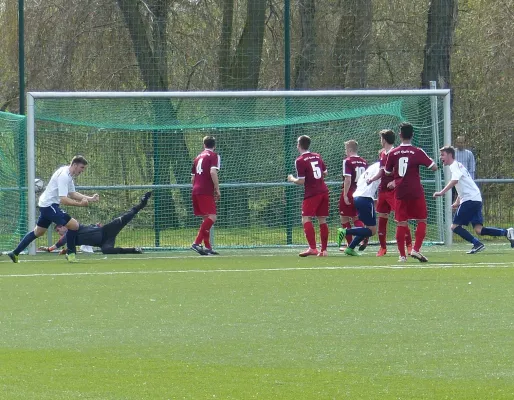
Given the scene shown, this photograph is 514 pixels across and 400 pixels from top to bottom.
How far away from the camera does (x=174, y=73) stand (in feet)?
80.5

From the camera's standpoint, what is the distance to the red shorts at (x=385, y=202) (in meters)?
18.0

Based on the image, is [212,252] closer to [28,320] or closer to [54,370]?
[28,320]

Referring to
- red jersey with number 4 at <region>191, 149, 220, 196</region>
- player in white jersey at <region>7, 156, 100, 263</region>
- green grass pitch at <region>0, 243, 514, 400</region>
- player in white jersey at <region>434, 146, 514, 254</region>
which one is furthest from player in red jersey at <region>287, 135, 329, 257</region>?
player in white jersey at <region>7, 156, 100, 263</region>

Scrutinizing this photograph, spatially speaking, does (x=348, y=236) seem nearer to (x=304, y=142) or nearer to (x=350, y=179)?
(x=350, y=179)

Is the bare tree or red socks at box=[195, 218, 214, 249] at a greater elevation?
the bare tree

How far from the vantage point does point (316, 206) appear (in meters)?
18.8

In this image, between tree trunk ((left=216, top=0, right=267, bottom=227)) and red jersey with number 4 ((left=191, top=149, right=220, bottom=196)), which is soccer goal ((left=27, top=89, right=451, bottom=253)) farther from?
red jersey with number 4 ((left=191, top=149, right=220, bottom=196))

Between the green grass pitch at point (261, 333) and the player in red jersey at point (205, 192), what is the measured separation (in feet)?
10.9

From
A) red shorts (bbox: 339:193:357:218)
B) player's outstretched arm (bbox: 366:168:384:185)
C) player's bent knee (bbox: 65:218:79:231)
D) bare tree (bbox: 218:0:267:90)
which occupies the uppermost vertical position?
bare tree (bbox: 218:0:267:90)

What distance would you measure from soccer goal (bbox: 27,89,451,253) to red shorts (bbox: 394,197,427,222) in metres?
4.75

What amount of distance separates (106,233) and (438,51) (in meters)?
8.64

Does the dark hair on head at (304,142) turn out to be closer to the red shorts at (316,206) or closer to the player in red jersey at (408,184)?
the red shorts at (316,206)

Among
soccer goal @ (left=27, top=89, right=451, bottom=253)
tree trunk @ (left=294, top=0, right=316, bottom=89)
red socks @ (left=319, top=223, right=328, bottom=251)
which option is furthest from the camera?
tree trunk @ (left=294, top=0, right=316, bottom=89)

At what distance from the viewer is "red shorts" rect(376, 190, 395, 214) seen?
18031mm
